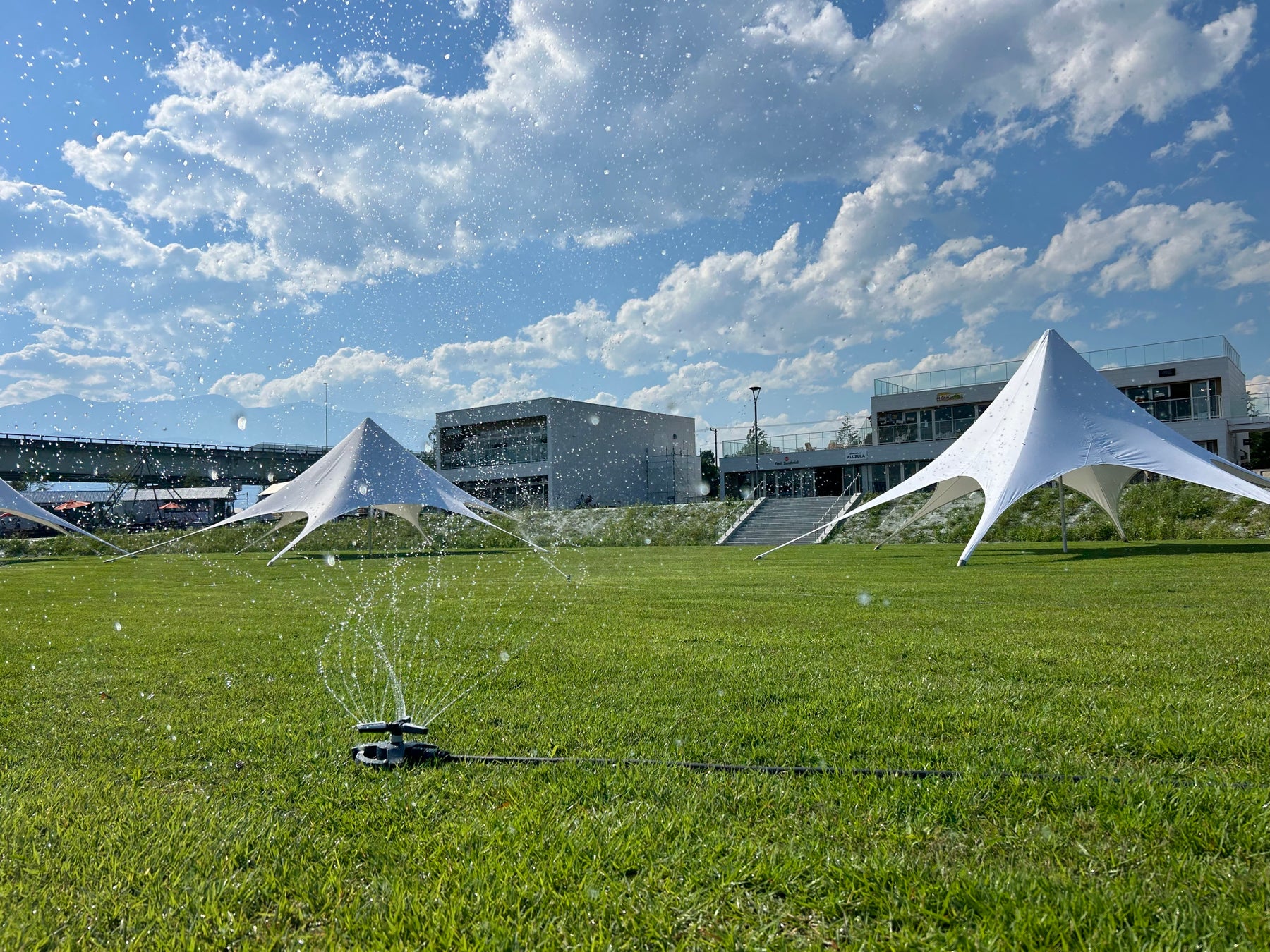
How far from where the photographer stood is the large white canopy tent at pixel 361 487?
59.3ft

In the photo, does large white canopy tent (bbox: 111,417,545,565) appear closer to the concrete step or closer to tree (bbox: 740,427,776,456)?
the concrete step

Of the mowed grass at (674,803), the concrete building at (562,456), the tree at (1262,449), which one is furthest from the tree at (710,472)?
the mowed grass at (674,803)

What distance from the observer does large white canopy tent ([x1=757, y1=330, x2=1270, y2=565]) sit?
45.5 ft

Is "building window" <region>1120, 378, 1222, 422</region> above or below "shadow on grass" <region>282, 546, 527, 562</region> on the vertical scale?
above

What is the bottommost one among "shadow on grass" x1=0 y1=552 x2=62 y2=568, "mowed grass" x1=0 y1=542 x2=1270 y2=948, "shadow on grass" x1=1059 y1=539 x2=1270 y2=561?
"shadow on grass" x1=0 y1=552 x2=62 y2=568

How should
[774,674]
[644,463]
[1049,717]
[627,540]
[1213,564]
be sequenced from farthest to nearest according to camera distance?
[644,463] < [627,540] < [1213,564] < [774,674] < [1049,717]

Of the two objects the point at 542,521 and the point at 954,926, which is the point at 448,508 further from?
the point at 954,926

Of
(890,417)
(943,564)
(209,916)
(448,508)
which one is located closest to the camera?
(209,916)

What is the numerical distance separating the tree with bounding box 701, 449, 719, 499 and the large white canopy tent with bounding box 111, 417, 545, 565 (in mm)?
39431

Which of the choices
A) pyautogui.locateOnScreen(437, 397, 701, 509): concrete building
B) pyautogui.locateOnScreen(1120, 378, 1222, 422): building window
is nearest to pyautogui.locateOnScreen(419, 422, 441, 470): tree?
pyautogui.locateOnScreen(437, 397, 701, 509): concrete building

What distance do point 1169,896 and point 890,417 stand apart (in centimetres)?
4404

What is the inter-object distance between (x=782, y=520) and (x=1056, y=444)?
1387 centimetres

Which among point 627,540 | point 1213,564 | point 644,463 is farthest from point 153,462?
point 1213,564

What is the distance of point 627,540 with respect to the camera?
27750 millimetres
